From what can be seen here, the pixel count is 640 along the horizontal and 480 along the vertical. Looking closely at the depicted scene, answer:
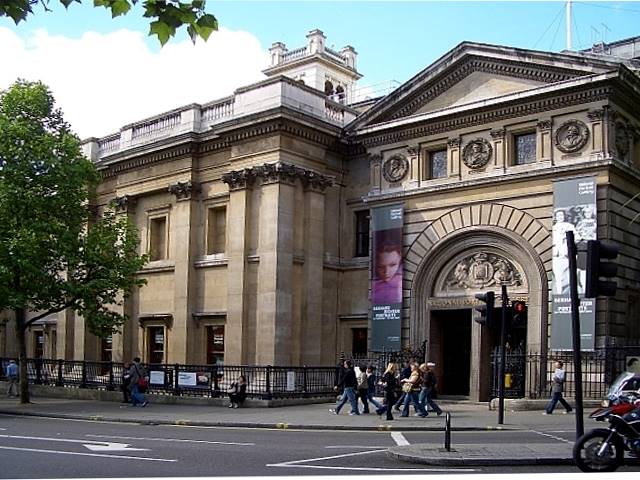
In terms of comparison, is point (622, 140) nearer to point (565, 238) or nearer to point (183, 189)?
point (565, 238)

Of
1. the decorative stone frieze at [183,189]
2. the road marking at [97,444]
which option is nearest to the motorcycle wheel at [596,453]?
the road marking at [97,444]

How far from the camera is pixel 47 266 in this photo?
2977 cm

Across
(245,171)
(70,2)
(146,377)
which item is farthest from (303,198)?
(70,2)

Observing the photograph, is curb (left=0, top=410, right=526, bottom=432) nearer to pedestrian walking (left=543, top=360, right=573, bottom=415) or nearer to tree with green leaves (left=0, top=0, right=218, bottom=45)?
pedestrian walking (left=543, top=360, right=573, bottom=415)

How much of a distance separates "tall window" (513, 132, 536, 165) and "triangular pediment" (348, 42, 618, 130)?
→ 161cm

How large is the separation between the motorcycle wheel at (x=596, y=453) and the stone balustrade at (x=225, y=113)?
835 inches

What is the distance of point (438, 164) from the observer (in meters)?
31.4

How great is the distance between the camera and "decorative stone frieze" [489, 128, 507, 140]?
29.0 meters

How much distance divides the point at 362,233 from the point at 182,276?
25.3ft

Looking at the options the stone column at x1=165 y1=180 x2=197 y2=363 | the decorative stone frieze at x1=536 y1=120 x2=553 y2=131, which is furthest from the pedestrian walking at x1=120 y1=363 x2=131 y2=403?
the decorative stone frieze at x1=536 y1=120 x2=553 y2=131

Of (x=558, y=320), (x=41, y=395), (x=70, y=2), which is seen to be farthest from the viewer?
(x=41, y=395)

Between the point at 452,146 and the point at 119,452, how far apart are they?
18900 mm

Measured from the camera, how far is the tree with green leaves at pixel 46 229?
28562mm

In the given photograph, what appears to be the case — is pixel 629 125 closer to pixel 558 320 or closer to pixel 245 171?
pixel 558 320
